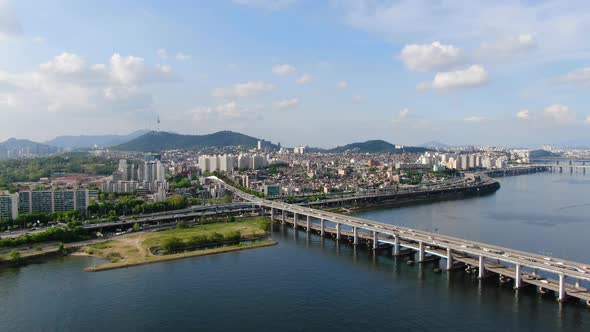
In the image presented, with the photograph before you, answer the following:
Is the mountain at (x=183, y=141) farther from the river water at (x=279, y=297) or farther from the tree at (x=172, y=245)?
the river water at (x=279, y=297)

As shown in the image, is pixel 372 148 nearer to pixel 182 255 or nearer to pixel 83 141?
pixel 182 255

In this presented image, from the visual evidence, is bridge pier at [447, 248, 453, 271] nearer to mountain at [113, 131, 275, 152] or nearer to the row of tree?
the row of tree

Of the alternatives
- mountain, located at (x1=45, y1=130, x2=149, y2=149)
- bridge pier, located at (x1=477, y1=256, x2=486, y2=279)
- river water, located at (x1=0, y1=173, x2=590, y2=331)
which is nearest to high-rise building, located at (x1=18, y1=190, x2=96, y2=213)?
river water, located at (x1=0, y1=173, x2=590, y2=331)

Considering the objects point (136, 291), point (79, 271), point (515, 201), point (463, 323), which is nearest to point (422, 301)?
point (463, 323)

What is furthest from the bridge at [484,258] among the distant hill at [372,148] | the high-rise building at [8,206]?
the distant hill at [372,148]

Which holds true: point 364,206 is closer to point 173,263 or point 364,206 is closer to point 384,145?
point 173,263

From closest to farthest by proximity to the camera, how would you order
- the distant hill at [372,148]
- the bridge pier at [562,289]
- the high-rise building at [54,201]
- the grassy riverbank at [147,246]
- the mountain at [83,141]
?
the bridge pier at [562,289] < the grassy riverbank at [147,246] < the high-rise building at [54,201] < the distant hill at [372,148] < the mountain at [83,141]
